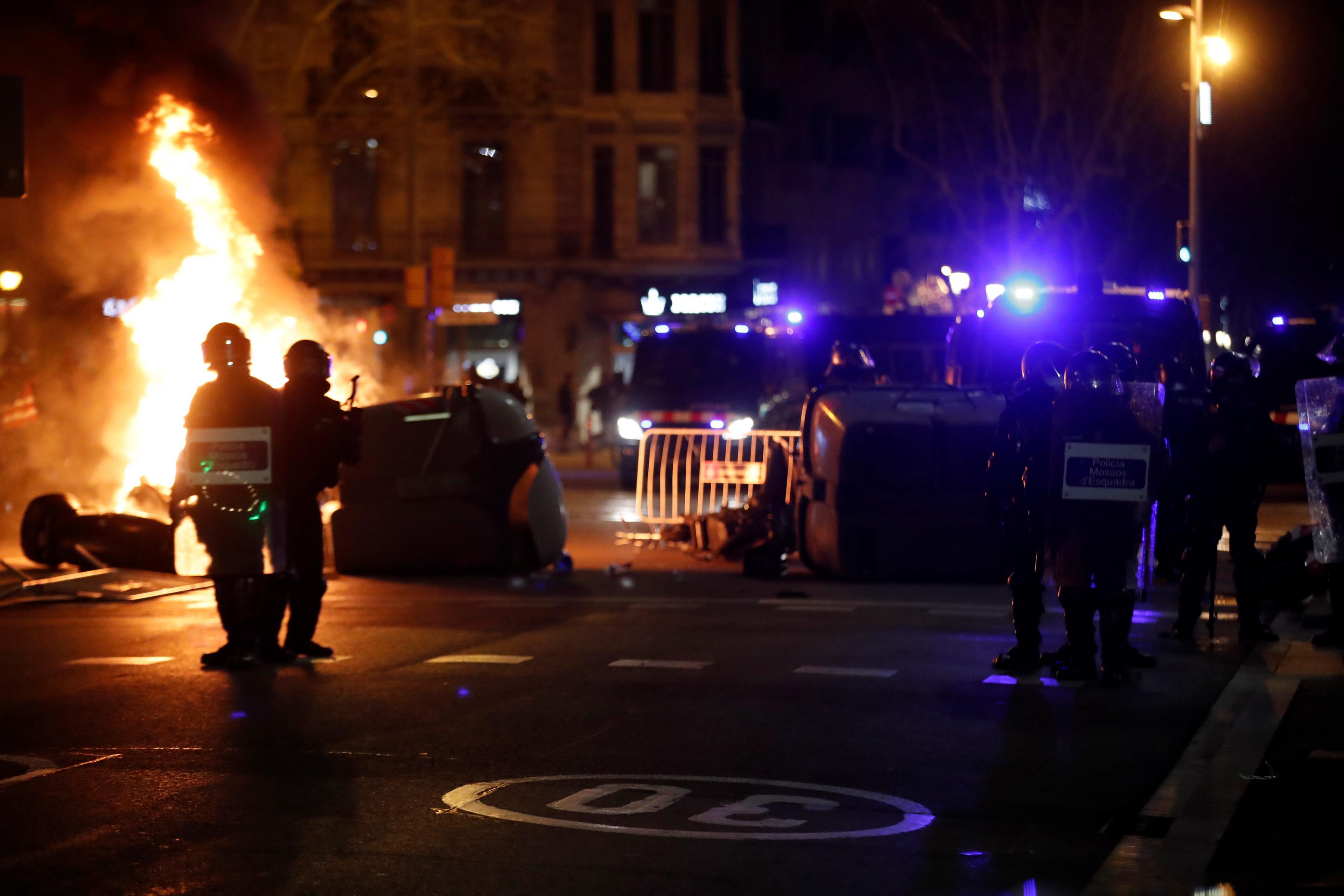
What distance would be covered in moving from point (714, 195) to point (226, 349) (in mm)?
34923

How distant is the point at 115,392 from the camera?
20.1 meters

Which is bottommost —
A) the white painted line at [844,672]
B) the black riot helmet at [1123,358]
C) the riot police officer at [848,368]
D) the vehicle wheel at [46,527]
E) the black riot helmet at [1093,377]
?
the white painted line at [844,672]

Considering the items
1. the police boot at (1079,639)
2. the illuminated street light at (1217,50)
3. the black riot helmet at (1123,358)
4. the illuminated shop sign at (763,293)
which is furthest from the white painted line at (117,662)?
the illuminated shop sign at (763,293)

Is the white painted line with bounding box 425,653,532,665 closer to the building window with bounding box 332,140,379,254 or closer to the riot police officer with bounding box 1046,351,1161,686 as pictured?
the riot police officer with bounding box 1046,351,1161,686

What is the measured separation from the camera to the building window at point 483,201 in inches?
1690

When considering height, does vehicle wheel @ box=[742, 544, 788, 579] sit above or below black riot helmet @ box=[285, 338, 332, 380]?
below

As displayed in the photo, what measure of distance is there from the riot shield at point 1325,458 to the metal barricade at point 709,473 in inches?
241

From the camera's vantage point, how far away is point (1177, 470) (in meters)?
11.0

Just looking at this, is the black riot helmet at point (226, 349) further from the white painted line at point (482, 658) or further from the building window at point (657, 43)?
the building window at point (657, 43)

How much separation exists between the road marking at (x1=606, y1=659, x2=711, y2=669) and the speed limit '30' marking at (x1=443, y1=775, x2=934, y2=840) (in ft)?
8.94

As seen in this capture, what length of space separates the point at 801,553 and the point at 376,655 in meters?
5.22

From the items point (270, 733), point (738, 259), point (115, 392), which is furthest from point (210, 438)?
point (738, 259)

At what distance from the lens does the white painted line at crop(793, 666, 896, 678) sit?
9.55 meters

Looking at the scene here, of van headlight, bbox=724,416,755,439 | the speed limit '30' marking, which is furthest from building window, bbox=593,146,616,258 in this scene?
the speed limit '30' marking
